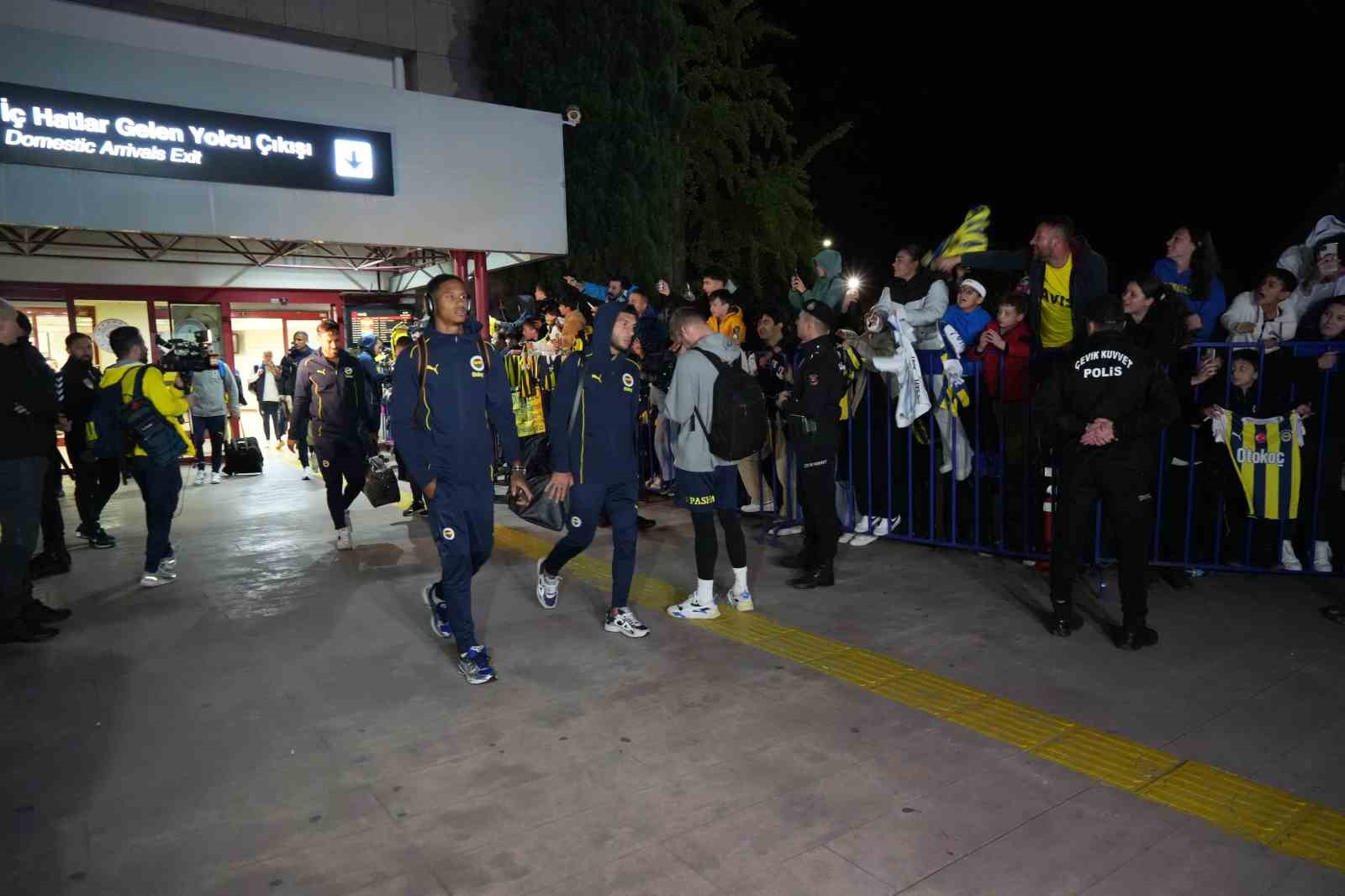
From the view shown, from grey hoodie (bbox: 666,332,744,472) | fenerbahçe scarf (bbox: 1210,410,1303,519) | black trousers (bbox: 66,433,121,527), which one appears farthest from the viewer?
black trousers (bbox: 66,433,121,527)

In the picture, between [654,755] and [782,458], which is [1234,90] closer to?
[782,458]

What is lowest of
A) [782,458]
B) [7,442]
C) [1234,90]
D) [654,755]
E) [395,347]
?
[654,755]

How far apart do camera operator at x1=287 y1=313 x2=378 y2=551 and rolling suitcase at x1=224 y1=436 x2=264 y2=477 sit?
5.41m

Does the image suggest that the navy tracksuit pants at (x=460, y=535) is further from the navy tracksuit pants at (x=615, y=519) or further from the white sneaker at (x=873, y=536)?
the white sneaker at (x=873, y=536)

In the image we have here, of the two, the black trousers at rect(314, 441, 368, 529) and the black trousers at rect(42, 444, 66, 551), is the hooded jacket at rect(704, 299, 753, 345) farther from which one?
the black trousers at rect(42, 444, 66, 551)

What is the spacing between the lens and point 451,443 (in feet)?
14.1

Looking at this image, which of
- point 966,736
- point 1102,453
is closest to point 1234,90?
point 1102,453

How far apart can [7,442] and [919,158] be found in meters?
25.5

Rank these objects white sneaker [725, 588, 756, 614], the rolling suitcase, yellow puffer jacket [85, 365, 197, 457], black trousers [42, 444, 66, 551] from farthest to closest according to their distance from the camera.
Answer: the rolling suitcase < black trousers [42, 444, 66, 551] < yellow puffer jacket [85, 365, 197, 457] < white sneaker [725, 588, 756, 614]

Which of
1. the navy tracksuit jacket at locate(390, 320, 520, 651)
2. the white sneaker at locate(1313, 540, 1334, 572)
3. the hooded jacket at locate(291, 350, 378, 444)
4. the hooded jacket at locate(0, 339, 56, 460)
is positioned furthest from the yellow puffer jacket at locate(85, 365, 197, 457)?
the white sneaker at locate(1313, 540, 1334, 572)

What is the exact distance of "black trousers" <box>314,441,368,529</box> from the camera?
23.7ft

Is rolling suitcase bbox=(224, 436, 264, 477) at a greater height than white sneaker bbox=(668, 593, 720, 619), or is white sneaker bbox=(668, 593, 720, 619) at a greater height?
rolling suitcase bbox=(224, 436, 264, 477)

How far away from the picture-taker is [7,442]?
520 cm

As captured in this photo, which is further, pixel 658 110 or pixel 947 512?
pixel 658 110
